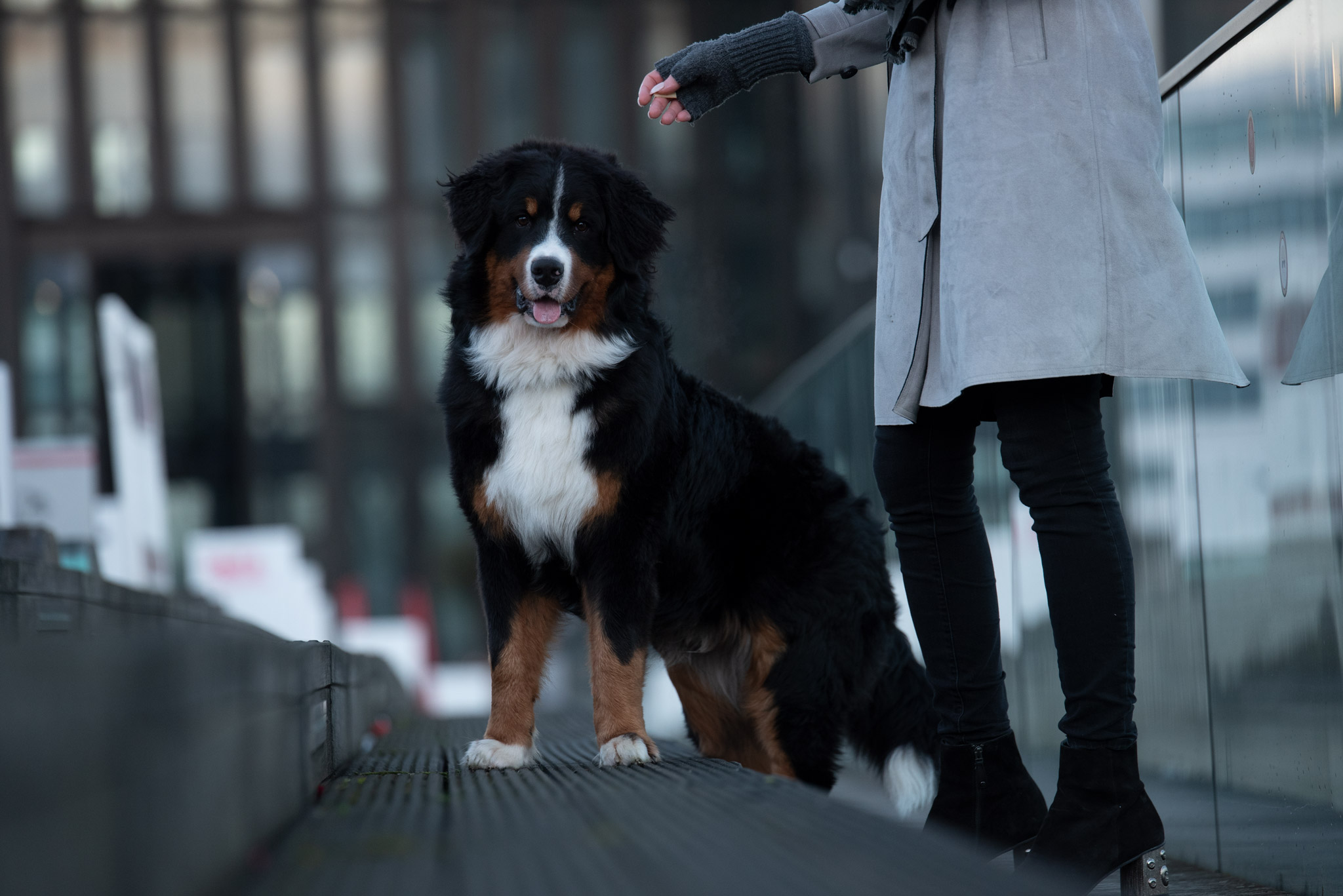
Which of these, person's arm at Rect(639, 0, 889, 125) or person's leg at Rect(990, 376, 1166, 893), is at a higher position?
person's arm at Rect(639, 0, 889, 125)

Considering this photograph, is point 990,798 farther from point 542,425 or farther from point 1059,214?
point 542,425

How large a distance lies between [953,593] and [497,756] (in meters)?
1.13

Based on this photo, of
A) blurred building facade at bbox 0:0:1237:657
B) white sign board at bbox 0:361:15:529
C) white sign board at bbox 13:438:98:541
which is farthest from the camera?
blurred building facade at bbox 0:0:1237:657

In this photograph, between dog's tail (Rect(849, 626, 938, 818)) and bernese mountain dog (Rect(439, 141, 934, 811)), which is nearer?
bernese mountain dog (Rect(439, 141, 934, 811))

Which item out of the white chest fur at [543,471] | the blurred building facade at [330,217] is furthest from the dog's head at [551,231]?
the blurred building facade at [330,217]

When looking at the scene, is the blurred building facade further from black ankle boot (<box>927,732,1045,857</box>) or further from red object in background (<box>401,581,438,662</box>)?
black ankle boot (<box>927,732,1045,857</box>)

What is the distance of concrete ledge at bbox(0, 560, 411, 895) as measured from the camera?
111 centimetres

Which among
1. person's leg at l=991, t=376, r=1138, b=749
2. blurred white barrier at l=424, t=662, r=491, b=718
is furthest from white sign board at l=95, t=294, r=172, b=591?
blurred white barrier at l=424, t=662, r=491, b=718

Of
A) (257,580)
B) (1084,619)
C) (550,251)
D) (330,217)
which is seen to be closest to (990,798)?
(1084,619)

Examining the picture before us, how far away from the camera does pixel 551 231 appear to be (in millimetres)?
3551

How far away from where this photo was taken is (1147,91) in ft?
8.38

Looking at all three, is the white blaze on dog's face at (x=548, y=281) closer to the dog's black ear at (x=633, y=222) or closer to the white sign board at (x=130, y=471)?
the dog's black ear at (x=633, y=222)

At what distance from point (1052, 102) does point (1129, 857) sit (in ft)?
4.38

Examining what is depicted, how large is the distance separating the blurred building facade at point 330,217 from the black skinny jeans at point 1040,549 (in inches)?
932
